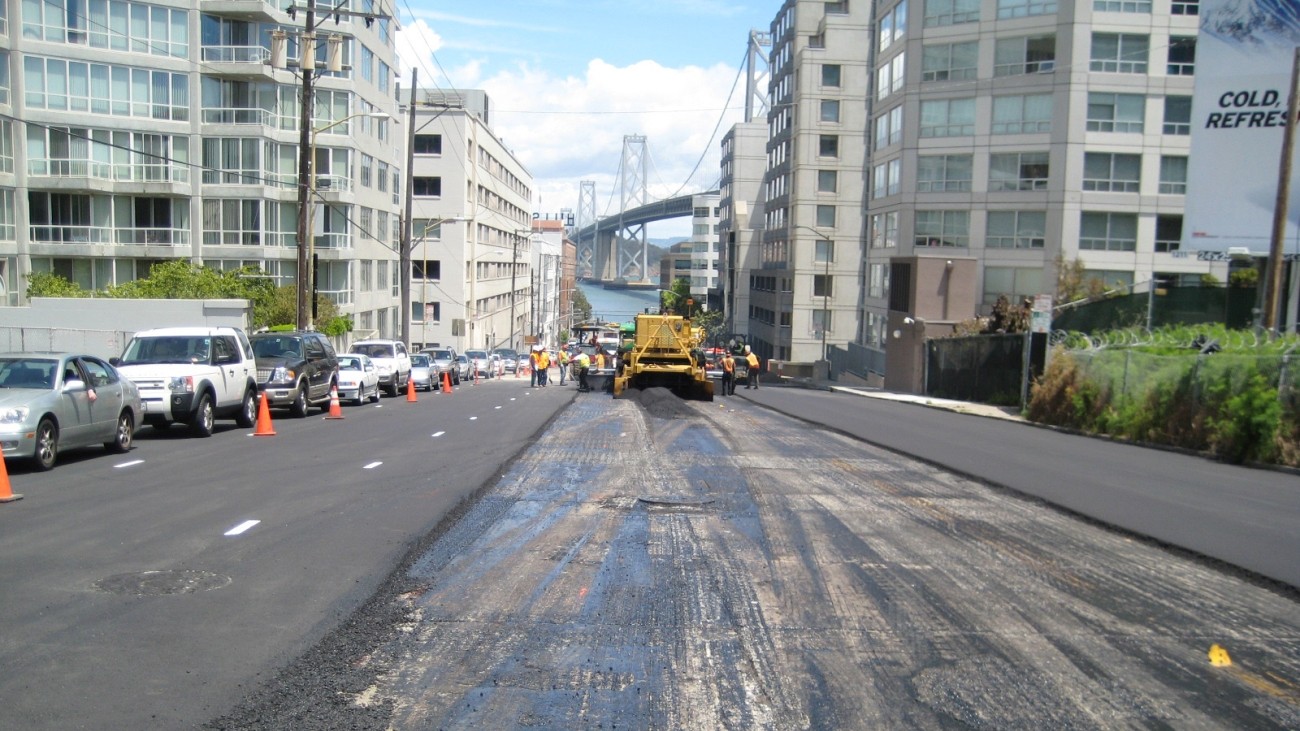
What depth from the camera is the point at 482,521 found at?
10.9m

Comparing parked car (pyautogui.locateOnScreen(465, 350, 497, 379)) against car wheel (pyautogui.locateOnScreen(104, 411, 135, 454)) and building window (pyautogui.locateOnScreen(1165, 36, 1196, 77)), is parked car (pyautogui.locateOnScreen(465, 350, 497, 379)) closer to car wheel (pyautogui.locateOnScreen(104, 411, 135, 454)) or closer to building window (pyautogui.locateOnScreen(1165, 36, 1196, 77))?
building window (pyautogui.locateOnScreen(1165, 36, 1196, 77))

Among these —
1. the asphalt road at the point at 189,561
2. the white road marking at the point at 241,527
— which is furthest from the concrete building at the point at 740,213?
the white road marking at the point at 241,527

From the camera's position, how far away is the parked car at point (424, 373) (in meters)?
39.5

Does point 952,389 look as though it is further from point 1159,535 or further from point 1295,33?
point 1159,535

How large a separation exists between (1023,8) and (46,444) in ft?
144

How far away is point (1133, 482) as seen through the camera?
1479 centimetres

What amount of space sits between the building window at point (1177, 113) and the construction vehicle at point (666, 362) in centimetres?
2490

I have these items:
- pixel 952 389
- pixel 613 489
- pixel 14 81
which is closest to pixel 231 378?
pixel 613 489

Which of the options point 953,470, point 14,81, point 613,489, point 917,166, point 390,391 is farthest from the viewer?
point 917,166

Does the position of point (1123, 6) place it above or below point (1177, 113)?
above

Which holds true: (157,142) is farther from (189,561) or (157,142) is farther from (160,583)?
(160,583)

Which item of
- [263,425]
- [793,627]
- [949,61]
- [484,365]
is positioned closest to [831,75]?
[949,61]

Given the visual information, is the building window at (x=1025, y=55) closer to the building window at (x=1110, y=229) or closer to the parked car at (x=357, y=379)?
the building window at (x=1110, y=229)

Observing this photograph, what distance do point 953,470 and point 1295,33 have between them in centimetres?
1879
